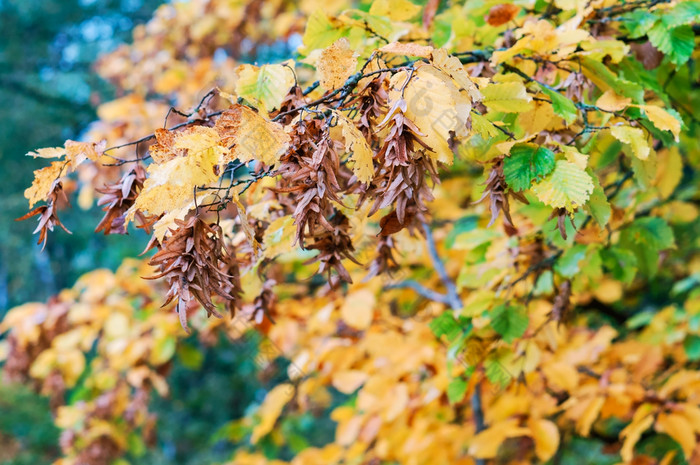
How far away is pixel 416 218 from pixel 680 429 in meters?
1.14

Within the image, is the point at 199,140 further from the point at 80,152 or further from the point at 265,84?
the point at 80,152

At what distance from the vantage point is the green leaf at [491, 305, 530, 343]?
4.54 ft

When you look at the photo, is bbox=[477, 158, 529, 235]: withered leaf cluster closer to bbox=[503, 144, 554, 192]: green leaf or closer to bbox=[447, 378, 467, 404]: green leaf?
bbox=[503, 144, 554, 192]: green leaf

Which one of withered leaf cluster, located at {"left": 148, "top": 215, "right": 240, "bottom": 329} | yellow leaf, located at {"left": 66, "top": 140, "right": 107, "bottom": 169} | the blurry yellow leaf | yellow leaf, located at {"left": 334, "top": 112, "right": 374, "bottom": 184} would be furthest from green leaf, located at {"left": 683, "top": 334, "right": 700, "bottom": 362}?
yellow leaf, located at {"left": 66, "top": 140, "right": 107, "bottom": 169}

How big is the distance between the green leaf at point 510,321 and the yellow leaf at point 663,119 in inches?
22.8

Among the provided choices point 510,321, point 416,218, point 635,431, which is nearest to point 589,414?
point 635,431

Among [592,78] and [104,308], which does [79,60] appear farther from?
[592,78]

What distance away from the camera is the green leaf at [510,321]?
1.38 meters

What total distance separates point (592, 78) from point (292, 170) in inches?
29.6

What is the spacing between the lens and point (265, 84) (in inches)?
34.9

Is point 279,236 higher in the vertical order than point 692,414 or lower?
higher

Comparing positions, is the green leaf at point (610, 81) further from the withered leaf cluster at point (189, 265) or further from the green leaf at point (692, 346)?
the green leaf at point (692, 346)

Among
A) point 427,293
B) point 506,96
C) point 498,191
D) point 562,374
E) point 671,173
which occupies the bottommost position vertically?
point 562,374

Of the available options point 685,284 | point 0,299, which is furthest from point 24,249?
point 685,284
